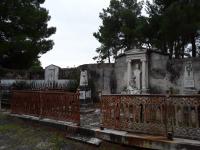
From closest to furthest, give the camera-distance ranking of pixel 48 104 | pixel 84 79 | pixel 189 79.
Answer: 1. pixel 48 104
2. pixel 189 79
3. pixel 84 79

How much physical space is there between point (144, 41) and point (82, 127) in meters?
13.8

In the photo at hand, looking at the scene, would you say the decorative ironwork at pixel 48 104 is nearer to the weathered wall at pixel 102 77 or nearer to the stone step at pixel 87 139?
the stone step at pixel 87 139

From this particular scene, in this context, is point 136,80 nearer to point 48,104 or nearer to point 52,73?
point 52,73

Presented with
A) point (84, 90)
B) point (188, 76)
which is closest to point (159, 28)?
point (188, 76)

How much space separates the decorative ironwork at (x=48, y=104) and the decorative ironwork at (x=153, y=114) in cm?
108

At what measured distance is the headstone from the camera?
39.8ft

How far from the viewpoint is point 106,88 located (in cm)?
1507

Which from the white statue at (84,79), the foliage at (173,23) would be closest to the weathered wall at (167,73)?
the white statue at (84,79)

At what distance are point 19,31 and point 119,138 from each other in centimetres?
1168

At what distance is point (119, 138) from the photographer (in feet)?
20.6

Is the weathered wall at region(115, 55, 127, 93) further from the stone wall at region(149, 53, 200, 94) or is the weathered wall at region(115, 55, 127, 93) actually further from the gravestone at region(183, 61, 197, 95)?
the gravestone at region(183, 61, 197, 95)

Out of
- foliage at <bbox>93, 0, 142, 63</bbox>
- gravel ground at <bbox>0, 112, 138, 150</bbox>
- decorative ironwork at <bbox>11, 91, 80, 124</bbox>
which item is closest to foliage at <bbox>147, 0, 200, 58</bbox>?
foliage at <bbox>93, 0, 142, 63</bbox>

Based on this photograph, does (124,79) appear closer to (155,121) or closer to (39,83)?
(39,83)

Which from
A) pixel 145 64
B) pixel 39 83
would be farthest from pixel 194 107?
pixel 39 83
